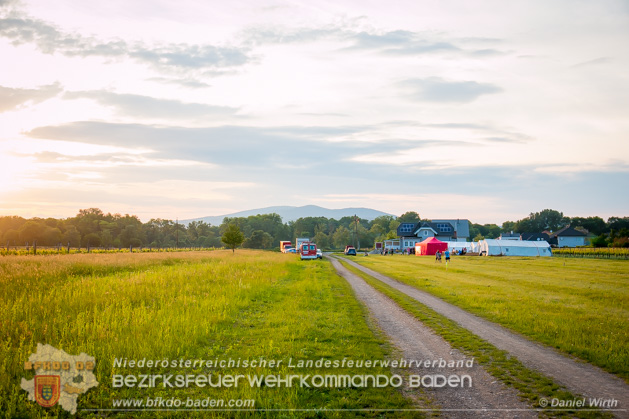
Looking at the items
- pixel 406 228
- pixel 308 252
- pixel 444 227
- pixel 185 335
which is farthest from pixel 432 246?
pixel 185 335

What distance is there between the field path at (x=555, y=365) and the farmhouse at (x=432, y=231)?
114m

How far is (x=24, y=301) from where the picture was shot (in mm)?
13164

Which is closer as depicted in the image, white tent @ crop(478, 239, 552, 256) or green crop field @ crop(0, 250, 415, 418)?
green crop field @ crop(0, 250, 415, 418)

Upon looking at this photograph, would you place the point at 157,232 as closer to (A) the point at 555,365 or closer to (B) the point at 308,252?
(B) the point at 308,252

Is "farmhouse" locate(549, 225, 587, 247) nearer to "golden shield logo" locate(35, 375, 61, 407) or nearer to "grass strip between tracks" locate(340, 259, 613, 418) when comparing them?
"grass strip between tracks" locate(340, 259, 613, 418)

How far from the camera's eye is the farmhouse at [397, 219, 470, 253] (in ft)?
408

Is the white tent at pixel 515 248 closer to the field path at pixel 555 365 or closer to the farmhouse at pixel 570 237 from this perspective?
the farmhouse at pixel 570 237

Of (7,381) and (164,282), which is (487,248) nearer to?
(164,282)

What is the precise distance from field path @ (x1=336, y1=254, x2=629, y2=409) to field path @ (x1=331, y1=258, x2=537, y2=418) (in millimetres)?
1340

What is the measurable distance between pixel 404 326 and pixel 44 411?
32.7 ft

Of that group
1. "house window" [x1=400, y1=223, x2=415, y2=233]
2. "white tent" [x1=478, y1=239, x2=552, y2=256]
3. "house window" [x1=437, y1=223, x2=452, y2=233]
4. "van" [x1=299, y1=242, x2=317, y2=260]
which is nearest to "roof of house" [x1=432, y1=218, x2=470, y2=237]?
"house window" [x1=437, y1=223, x2=452, y2=233]

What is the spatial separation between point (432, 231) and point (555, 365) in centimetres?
11909

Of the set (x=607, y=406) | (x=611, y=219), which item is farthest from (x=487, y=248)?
(x=611, y=219)

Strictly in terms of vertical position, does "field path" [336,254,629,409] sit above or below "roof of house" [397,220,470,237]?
below
